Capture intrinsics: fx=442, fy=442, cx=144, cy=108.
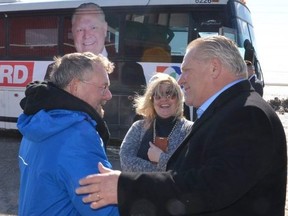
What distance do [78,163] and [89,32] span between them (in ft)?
25.8

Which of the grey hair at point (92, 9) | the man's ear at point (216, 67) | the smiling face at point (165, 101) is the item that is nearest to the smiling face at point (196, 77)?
the man's ear at point (216, 67)

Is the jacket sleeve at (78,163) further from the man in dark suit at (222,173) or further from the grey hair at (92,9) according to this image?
the grey hair at (92,9)

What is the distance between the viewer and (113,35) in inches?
372

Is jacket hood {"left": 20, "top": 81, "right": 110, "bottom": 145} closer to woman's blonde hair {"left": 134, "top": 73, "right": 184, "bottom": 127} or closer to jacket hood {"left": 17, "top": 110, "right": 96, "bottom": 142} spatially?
jacket hood {"left": 17, "top": 110, "right": 96, "bottom": 142}

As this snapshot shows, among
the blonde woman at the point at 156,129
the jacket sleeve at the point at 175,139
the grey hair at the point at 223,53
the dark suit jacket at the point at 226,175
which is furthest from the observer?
the blonde woman at the point at 156,129

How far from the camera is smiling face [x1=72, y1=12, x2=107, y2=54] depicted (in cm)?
946

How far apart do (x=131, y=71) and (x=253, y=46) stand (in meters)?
2.85

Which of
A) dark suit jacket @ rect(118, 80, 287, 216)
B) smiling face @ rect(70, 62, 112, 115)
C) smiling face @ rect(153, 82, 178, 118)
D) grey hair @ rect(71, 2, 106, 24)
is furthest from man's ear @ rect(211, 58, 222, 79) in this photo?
grey hair @ rect(71, 2, 106, 24)

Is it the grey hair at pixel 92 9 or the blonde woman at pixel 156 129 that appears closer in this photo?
→ the blonde woman at pixel 156 129

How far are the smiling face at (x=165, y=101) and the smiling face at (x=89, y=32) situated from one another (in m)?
5.82

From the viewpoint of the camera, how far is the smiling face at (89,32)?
9461mm

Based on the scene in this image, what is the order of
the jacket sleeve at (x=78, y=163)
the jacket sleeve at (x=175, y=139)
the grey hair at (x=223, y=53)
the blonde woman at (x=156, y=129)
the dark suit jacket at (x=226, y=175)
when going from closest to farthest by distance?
the dark suit jacket at (x=226, y=175), the jacket sleeve at (x=78, y=163), the grey hair at (x=223, y=53), the jacket sleeve at (x=175, y=139), the blonde woman at (x=156, y=129)

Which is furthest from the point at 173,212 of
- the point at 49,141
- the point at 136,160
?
the point at 136,160

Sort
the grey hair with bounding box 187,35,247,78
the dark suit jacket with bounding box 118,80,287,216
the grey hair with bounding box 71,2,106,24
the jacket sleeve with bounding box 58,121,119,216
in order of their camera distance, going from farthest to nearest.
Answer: the grey hair with bounding box 71,2,106,24 < the grey hair with bounding box 187,35,247,78 < the jacket sleeve with bounding box 58,121,119,216 < the dark suit jacket with bounding box 118,80,287,216
